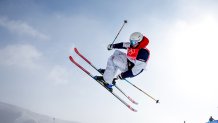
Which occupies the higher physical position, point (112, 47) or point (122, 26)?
point (122, 26)

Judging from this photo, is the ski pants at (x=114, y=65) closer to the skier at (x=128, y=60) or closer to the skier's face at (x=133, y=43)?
the skier at (x=128, y=60)

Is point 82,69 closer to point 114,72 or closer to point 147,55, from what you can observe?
point 114,72

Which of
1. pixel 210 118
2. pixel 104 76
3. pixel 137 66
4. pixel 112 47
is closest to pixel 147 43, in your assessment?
pixel 137 66

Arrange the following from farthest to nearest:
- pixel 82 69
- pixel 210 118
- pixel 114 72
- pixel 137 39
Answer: pixel 210 118
pixel 82 69
pixel 114 72
pixel 137 39

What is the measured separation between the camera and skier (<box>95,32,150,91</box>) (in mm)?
9008

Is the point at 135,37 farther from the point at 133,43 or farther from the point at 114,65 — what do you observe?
the point at 114,65

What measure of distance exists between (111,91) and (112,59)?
159 centimetres

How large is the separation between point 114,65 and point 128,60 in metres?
0.67

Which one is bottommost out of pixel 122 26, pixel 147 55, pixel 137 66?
pixel 137 66

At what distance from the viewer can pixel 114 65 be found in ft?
31.7

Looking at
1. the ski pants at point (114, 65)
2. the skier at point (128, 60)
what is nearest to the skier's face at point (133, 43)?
the skier at point (128, 60)

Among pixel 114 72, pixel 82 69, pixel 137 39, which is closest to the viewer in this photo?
pixel 137 39

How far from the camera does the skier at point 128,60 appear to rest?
9008 mm

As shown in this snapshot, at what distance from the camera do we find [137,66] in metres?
9.05
